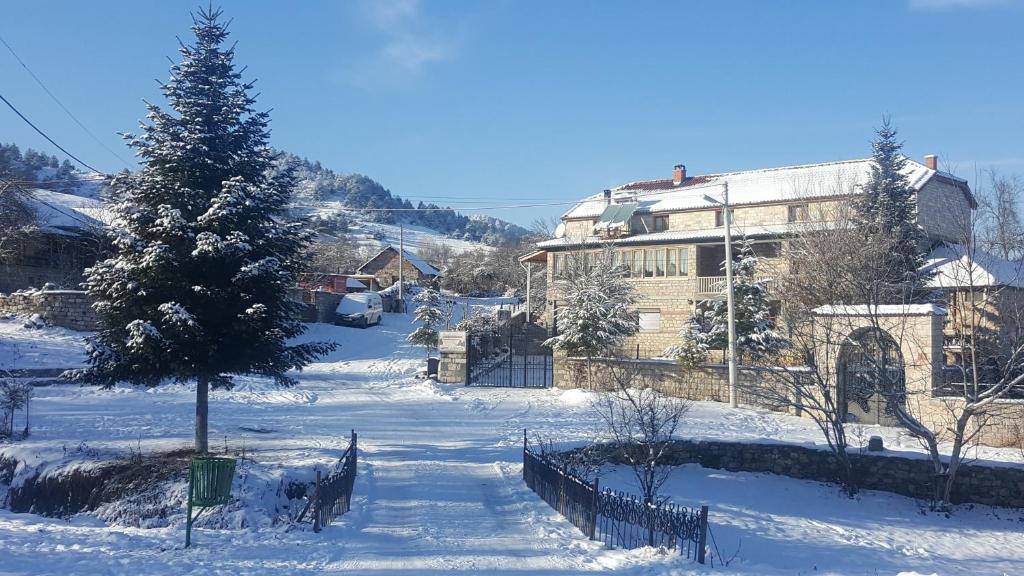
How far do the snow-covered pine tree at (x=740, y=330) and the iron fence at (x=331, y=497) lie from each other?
1482cm

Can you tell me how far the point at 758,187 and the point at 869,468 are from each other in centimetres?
2509

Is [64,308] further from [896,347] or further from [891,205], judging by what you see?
[891,205]

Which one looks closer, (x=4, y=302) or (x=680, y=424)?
(x=680, y=424)

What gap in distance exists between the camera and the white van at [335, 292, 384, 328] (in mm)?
41406

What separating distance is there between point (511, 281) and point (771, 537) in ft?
194

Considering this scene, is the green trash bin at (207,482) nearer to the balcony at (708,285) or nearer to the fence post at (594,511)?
the fence post at (594,511)

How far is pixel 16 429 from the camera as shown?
1534 cm

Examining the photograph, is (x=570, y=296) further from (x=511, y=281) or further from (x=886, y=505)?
(x=511, y=281)

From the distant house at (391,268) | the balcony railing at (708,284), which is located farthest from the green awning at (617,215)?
the distant house at (391,268)

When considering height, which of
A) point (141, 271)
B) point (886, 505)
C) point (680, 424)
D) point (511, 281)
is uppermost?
point (511, 281)

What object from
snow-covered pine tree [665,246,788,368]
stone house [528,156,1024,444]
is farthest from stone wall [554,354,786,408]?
stone house [528,156,1024,444]

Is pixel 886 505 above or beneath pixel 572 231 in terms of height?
beneath

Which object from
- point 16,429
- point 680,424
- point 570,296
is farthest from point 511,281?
point 16,429

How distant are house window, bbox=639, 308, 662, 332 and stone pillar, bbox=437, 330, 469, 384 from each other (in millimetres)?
14450
